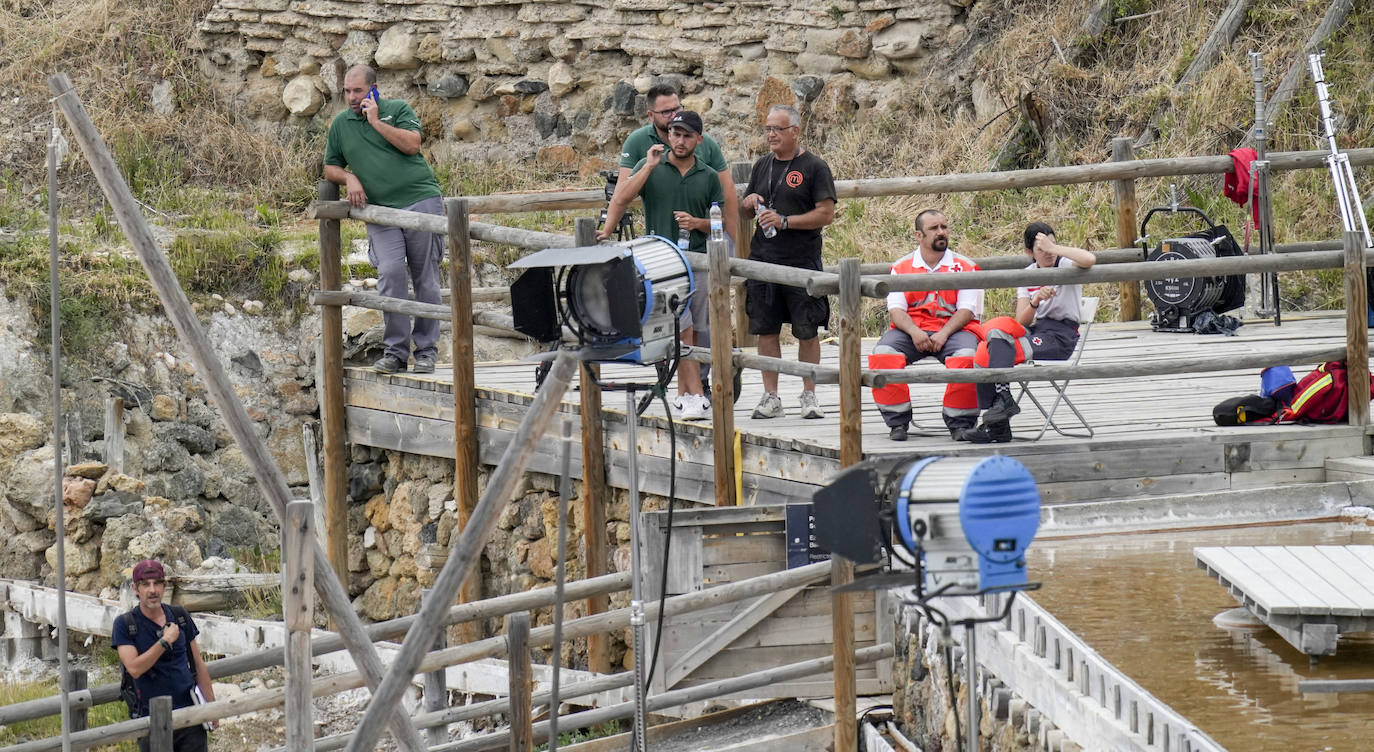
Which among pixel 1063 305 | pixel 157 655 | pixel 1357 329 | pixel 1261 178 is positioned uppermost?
pixel 1261 178

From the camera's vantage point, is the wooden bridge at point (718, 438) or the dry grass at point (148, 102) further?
the dry grass at point (148, 102)

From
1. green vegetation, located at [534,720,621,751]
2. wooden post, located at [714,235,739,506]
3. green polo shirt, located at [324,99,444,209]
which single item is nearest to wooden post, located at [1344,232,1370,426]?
wooden post, located at [714,235,739,506]

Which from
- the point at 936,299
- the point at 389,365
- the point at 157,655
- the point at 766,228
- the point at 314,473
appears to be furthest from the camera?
the point at 314,473

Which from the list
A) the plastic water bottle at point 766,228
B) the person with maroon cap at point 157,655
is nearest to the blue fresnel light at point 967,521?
the person with maroon cap at point 157,655

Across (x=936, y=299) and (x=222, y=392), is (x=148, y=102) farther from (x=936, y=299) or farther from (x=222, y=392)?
(x=222, y=392)

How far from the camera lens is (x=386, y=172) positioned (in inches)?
346

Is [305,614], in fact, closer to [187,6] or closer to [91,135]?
[91,135]

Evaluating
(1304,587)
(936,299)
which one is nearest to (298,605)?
(1304,587)

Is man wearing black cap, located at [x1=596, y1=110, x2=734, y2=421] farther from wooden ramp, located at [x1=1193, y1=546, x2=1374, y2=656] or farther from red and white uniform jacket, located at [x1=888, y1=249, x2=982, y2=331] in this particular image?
wooden ramp, located at [x1=1193, y1=546, x2=1374, y2=656]

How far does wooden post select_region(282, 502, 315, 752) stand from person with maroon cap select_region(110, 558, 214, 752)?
1924mm

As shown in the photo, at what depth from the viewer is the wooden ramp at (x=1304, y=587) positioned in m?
4.86

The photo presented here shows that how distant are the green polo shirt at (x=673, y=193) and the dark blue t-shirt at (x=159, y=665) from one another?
2.72 meters

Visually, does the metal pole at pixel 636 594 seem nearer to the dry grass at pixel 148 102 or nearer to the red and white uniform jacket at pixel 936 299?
the red and white uniform jacket at pixel 936 299

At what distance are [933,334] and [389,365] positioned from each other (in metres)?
3.15
